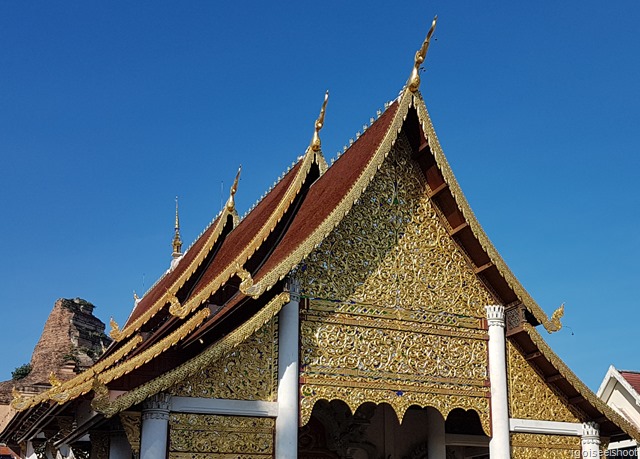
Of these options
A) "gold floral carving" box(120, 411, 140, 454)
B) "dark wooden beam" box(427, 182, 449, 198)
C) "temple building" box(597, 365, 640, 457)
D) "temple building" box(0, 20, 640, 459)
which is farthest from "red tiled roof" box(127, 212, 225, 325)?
"temple building" box(597, 365, 640, 457)

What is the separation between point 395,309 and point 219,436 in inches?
93.6

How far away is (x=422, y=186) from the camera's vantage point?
9.85 metres

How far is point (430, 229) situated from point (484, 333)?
4.27 ft

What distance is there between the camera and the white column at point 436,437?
10680 mm

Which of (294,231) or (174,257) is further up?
(174,257)

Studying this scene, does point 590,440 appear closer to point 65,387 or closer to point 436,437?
point 436,437

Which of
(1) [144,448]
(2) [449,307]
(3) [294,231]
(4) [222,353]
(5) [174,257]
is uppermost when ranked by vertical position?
(5) [174,257]

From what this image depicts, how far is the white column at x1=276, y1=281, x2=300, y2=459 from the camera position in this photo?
26.9ft

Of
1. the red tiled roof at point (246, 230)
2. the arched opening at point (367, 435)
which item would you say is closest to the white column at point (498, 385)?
the arched opening at point (367, 435)

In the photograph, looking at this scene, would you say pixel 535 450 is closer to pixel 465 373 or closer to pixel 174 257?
pixel 465 373

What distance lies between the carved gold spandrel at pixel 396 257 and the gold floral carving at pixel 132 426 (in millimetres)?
2106

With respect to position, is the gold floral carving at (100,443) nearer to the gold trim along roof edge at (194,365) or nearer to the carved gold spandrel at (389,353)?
the gold trim along roof edge at (194,365)

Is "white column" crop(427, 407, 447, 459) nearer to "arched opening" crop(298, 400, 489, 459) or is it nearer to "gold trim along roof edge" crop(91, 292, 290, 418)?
"arched opening" crop(298, 400, 489, 459)

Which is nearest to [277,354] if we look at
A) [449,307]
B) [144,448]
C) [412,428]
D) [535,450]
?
[144,448]
